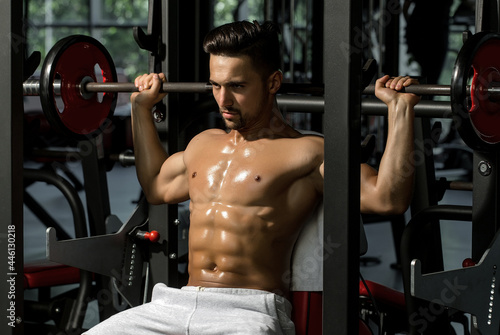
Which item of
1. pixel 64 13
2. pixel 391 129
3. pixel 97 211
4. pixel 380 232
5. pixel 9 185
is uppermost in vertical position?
pixel 64 13

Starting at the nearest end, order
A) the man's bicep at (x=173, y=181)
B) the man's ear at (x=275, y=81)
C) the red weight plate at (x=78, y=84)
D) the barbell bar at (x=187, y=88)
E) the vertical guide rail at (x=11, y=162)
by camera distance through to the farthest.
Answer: the barbell bar at (x=187, y=88) < the vertical guide rail at (x=11, y=162) < the man's ear at (x=275, y=81) < the man's bicep at (x=173, y=181) < the red weight plate at (x=78, y=84)

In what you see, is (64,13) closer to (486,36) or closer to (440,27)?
(440,27)

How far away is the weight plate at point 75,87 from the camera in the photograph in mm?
1855

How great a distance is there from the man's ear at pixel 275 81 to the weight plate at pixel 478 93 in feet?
1.24

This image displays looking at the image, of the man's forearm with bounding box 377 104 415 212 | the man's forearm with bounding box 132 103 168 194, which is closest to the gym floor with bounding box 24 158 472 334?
the man's forearm with bounding box 132 103 168 194

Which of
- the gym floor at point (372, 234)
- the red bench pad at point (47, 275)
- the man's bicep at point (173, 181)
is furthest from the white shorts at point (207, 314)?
the gym floor at point (372, 234)

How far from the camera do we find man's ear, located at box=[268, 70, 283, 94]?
1598 mm

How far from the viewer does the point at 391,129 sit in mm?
1406

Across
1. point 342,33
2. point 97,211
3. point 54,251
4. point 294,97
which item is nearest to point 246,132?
point 294,97

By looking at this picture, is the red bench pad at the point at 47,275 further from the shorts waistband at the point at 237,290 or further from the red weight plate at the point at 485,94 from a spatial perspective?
the red weight plate at the point at 485,94

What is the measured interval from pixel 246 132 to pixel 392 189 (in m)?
0.39

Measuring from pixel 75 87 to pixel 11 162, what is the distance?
50 centimetres

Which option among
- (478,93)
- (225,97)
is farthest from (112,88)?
(478,93)

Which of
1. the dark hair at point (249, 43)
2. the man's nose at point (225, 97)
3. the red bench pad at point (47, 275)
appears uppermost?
the dark hair at point (249, 43)
